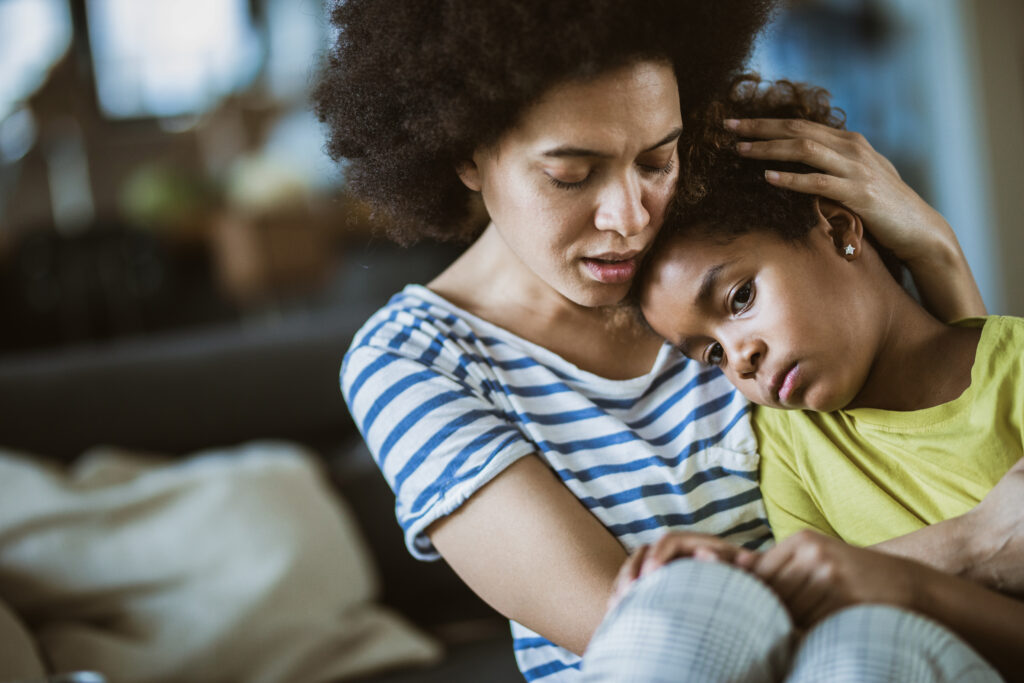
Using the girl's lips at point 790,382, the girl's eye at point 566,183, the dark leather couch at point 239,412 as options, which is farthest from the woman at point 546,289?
the dark leather couch at point 239,412

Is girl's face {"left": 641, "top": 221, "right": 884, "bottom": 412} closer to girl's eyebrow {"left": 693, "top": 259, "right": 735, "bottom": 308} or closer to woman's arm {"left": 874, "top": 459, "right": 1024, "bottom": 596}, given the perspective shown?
girl's eyebrow {"left": 693, "top": 259, "right": 735, "bottom": 308}

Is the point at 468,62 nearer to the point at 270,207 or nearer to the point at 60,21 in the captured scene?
the point at 270,207

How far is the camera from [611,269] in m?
0.89

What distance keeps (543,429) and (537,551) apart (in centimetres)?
15

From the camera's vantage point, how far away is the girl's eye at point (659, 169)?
0.85 m

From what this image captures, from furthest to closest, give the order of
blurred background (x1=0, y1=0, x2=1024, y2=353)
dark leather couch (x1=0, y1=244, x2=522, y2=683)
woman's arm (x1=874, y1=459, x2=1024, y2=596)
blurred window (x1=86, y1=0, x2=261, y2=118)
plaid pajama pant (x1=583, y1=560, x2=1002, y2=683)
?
blurred window (x1=86, y1=0, x2=261, y2=118)
blurred background (x1=0, y1=0, x2=1024, y2=353)
dark leather couch (x1=0, y1=244, x2=522, y2=683)
woman's arm (x1=874, y1=459, x2=1024, y2=596)
plaid pajama pant (x1=583, y1=560, x2=1002, y2=683)

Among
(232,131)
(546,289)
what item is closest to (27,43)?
(232,131)

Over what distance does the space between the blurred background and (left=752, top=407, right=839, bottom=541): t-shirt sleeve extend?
9.71 ft

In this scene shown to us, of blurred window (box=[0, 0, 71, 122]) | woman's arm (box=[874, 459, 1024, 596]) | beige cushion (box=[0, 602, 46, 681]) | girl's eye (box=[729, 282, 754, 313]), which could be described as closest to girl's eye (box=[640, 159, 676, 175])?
girl's eye (box=[729, 282, 754, 313])

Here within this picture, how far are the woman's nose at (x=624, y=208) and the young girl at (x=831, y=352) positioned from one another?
0.09m

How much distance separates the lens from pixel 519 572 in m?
0.85

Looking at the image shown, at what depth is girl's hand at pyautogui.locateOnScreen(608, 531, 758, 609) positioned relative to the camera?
26.4 inches

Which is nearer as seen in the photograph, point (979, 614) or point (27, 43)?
point (979, 614)

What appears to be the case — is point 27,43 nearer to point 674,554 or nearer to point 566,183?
point 566,183
